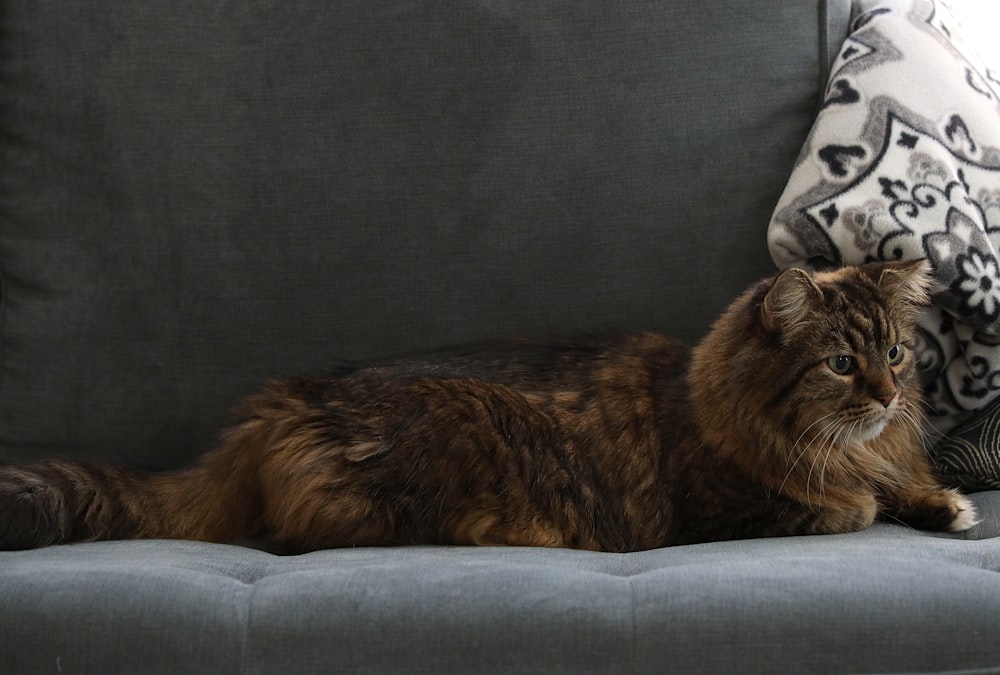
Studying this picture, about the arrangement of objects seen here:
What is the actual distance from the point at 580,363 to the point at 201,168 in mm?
929

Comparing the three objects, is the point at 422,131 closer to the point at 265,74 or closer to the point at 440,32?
the point at 440,32

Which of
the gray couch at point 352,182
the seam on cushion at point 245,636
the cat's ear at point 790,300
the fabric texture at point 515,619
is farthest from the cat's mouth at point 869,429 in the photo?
the seam on cushion at point 245,636

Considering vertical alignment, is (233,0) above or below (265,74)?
above

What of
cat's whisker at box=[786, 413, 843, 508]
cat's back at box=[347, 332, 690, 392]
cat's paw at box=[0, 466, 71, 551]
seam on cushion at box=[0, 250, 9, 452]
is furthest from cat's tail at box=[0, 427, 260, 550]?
cat's whisker at box=[786, 413, 843, 508]

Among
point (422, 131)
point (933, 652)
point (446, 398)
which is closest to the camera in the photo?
point (933, 652)

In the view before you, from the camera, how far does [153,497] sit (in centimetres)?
207

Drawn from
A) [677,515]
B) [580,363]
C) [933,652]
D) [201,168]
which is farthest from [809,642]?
[201,168]

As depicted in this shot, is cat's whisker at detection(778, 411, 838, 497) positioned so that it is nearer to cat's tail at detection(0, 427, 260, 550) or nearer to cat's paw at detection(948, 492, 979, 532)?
cat's paw at detection(948, 492, 979, 532)

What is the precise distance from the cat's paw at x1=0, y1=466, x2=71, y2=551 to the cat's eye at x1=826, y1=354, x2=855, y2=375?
1.38m

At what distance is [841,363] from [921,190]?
43cm

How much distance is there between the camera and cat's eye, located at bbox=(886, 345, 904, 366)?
1.95 meters

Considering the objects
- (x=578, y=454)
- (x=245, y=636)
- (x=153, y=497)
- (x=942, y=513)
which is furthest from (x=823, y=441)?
(x=153, y=497)

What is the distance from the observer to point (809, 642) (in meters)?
1.45

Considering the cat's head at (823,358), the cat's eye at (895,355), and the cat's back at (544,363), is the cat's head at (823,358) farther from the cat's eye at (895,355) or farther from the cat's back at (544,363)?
the cat's back at (544,363)
